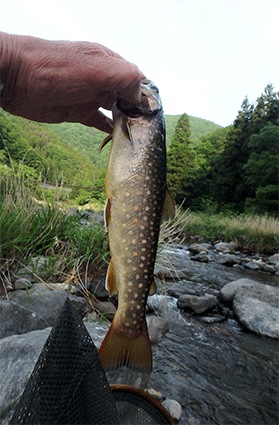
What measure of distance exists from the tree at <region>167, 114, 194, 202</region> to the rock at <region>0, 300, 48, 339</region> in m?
41.2

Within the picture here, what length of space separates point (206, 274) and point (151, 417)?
790 cm

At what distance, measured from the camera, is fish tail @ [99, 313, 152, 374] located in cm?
158

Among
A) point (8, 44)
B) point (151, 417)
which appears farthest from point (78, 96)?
point (151, 417)

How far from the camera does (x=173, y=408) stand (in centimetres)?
269

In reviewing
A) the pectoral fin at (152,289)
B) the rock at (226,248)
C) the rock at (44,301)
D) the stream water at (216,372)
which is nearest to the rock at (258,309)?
the stream water at (216,372)

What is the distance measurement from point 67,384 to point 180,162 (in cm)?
5237

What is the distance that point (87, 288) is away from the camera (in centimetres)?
449

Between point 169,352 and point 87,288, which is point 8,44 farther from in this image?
point 169,352

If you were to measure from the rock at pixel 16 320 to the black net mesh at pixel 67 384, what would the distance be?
5.57ft

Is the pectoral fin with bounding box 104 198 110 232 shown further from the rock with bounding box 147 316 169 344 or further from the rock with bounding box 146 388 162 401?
the rock with bounding box 147 316 169 344

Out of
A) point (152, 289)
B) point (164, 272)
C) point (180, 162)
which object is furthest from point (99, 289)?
point (180, 162)

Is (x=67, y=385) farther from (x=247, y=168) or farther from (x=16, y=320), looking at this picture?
(x=247, y=168)

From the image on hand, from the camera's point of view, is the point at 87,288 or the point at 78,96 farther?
the point at 87,288

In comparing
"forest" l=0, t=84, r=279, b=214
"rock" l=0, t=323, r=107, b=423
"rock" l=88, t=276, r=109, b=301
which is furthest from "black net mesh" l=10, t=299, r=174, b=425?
"forest" l=0, t=84, r=279, b=214
